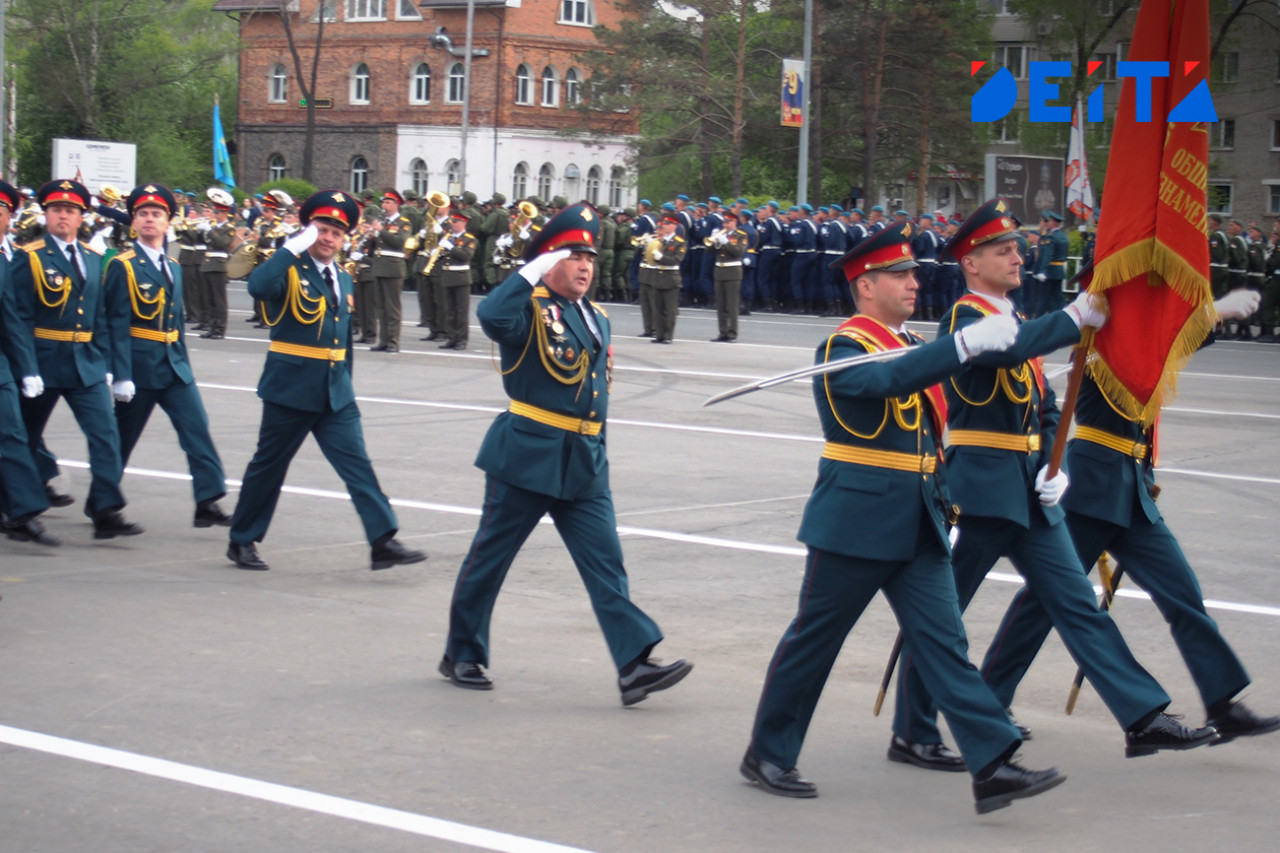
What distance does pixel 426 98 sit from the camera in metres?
70.6

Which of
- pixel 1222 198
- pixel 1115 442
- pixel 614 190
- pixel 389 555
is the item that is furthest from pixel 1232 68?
pixel 1115 442

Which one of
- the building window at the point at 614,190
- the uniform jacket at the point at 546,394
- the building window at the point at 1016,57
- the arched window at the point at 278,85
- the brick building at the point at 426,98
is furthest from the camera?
the arched window at the point at 278,85

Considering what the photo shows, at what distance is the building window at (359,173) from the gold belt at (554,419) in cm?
6701

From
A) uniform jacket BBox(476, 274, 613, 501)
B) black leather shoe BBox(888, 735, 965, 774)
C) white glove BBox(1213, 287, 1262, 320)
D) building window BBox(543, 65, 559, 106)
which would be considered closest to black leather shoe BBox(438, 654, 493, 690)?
uniform jacket BBox(476, 274, 613, 501)

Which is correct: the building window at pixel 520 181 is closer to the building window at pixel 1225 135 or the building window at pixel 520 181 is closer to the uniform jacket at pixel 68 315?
the building window at pixel 1225 135

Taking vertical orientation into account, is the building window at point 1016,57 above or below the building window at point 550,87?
above

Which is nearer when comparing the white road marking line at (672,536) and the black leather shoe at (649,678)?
the black leather shoe at (649,678)

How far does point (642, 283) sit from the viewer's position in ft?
75.7

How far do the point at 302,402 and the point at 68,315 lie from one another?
1948mm

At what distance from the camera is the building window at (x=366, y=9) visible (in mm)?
71250

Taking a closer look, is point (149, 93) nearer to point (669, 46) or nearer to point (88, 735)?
point (669, 46)

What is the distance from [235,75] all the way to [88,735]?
82291 millimetres

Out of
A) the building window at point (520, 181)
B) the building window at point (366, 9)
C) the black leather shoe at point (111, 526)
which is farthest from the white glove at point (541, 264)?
the building window at point (366, 9)

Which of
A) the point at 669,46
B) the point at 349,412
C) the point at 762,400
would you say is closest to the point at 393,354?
the point at 762,400
